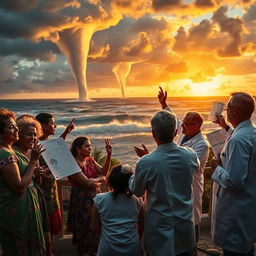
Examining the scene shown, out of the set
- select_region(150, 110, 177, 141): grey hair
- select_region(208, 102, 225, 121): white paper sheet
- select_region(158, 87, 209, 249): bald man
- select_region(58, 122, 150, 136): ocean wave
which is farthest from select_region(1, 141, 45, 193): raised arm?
select_region(58, 122, 150, 136): ocean wave

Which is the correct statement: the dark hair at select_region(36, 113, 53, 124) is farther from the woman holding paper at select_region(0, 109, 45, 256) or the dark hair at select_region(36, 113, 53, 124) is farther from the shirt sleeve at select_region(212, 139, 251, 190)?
the shirt sleeve at select_region(212, 139, 251, 190)

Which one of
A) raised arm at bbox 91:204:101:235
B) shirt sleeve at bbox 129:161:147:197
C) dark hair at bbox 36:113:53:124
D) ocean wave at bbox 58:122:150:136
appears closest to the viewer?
shirt sleeve at bbox 129:161:147:197

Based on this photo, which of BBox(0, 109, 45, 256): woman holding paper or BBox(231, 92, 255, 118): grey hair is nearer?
BBox(0, 109, 45, 256): woman holding paper

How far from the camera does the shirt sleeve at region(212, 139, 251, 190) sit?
2506mm

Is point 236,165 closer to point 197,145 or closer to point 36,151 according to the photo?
point 197,145

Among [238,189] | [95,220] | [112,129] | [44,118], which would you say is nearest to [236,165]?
[238,189]

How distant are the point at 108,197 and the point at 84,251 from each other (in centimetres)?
104

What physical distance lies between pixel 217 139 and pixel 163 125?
3.25 feet

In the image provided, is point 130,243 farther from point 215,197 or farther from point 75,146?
point 75,146

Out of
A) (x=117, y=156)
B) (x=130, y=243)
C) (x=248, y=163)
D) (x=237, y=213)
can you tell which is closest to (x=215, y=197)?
(x=237, y=213)

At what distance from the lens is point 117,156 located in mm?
29562

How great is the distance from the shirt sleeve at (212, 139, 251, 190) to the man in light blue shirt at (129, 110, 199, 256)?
10.9 inches

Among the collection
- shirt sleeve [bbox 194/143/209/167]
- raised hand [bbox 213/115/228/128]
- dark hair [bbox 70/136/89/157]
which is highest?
raised hand [bbox 213/115/228/128]

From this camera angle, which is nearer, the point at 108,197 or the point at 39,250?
the point at 108,197
